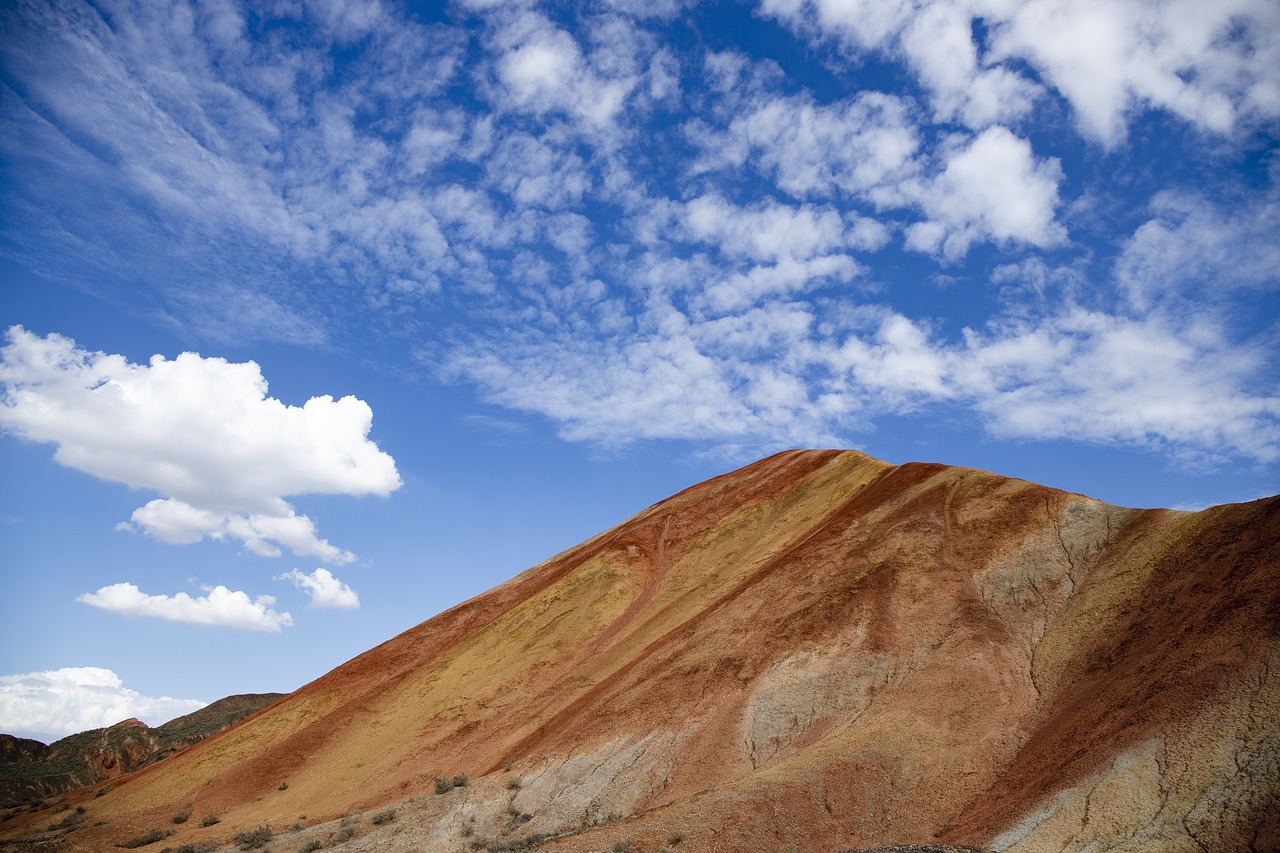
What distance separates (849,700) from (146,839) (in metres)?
29.5

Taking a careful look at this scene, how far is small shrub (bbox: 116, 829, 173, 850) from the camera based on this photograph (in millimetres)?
32375

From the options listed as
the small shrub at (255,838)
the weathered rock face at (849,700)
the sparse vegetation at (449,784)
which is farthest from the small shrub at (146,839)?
the sparse vegetation at (449,784)

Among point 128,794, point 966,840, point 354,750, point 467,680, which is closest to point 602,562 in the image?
point 467,680

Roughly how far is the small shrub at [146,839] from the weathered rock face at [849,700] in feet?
5.52

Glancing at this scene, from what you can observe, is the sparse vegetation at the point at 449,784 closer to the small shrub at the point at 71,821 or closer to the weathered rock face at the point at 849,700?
the weathered rock face at the point at 849,700

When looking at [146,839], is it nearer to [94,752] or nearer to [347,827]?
[347,827]

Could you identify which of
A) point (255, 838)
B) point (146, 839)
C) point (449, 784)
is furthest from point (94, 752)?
point (449, 784)

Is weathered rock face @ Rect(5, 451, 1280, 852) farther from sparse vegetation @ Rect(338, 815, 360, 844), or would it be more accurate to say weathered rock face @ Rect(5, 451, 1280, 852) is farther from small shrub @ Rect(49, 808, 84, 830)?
sparse vegetation @ Rect(338, 815, 360, 844)

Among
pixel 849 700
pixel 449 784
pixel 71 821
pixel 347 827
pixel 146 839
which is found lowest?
pixel 347 827

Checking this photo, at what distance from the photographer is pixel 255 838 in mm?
28484

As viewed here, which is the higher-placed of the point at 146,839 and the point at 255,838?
the point at 146,839

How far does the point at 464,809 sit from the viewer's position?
26.7m

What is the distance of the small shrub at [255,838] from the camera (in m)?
28.0

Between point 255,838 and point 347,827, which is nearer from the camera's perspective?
point 347,827
